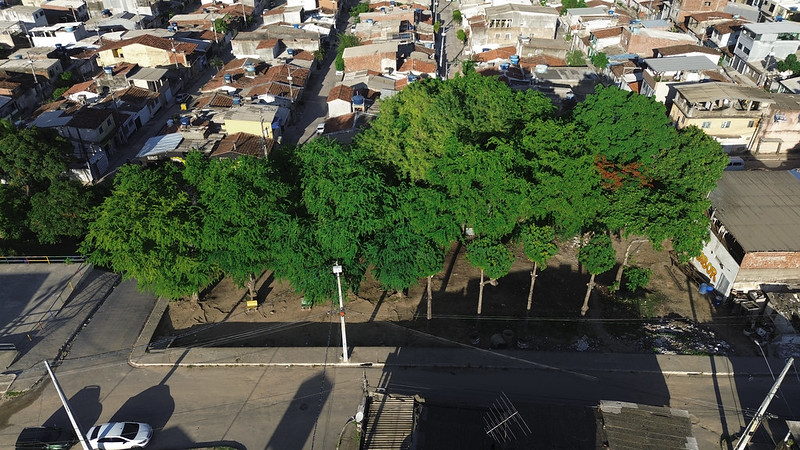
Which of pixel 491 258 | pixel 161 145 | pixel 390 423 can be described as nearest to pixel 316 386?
pixel 390 423

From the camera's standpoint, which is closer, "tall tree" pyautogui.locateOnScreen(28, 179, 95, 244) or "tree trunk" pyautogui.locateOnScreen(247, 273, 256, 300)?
"tree trunk" pyautogui.locateOnScreen(247, 273, 256, 300)

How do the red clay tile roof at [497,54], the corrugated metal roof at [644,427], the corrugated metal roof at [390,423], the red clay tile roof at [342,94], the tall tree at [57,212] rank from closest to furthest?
the corrugated metal roof at [644,427] < the corrugated metal roof at [390,423] < the tall tree at [57,212] < the red clay tile roof at [342,94] < the red clay tile roof at [497,54]

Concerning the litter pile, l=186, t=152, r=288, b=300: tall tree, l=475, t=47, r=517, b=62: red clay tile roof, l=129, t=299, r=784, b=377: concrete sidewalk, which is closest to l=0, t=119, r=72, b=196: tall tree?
l=186, t=152, r=288, b=300: tall tree

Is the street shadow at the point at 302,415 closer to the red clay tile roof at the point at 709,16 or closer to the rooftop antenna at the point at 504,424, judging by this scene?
the rooftop antenna at the point at 504,424

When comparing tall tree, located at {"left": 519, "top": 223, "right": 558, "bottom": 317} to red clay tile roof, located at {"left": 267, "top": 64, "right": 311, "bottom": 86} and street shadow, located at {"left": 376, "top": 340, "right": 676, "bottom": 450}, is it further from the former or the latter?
red clay tile roof, located at {"left": 267, "top": 64, "right": 311, "bottom": 86}

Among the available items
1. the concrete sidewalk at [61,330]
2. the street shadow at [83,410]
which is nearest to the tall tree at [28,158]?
the concrete sidewalk at [61,330]

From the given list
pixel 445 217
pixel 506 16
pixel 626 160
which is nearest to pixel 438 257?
pixel 445 217
